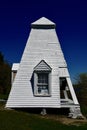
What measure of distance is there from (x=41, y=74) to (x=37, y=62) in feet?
2.87

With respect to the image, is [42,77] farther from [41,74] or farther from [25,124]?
[25,124]

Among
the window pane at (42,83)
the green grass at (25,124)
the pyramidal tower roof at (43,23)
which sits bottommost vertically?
the green grass at (25,124)

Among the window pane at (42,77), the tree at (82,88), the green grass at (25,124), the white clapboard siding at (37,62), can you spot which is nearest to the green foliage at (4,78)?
the tree at (82,88)

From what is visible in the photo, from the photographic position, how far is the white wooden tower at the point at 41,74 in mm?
21422

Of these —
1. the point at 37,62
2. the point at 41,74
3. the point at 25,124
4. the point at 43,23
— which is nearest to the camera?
the point at 25,124

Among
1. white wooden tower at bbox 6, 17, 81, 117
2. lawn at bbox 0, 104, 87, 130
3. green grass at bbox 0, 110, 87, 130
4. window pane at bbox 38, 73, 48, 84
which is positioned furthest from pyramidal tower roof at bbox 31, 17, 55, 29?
green grass at bbox 0, 110, 87, 130

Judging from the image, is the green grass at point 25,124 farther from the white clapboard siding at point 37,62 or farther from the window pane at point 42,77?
the window pane at point 42,77

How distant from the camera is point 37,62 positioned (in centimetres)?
2194

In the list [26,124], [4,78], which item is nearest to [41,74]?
[26,124]

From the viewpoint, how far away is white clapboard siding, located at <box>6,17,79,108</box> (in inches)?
844

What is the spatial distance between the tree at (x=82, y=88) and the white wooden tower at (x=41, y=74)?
45.3ft

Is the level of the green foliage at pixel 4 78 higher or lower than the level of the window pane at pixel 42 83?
higher

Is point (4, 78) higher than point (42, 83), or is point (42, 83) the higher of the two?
point (4, 78)

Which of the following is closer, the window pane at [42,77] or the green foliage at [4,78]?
the window pane at [42,77]
